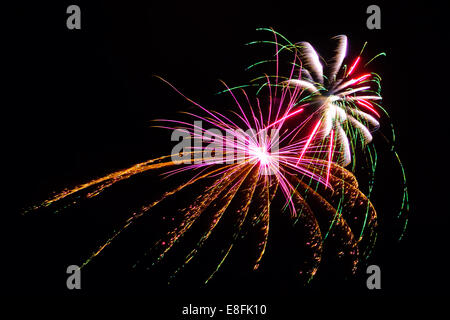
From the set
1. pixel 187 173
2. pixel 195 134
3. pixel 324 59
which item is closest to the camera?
pixel 324 59

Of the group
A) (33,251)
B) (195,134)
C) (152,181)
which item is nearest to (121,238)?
(152,181)

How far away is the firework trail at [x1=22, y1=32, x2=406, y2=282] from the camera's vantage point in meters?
3.22

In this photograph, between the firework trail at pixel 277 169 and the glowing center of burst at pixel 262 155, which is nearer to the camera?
the firework trail at pixel 277 169

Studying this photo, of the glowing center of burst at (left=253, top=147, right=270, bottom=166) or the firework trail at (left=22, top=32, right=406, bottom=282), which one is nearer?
the firework trail at (left=22, top=32, right=406, bottom=282)

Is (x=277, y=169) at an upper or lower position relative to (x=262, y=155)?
lower

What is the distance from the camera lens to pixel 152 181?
3668mm

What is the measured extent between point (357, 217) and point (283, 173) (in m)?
1.41

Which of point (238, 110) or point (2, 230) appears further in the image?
point (238, 110)

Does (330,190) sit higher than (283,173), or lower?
lower

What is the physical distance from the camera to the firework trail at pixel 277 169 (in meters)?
3.22

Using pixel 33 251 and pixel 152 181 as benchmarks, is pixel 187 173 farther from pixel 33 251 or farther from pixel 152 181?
pixel 33 251

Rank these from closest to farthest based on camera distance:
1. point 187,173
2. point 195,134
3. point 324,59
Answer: point 324,59 → point 195,134 → point 187,173

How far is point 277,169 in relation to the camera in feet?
11.0

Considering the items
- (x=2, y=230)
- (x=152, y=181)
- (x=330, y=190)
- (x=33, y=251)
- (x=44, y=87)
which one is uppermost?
(x=44, y=87)
